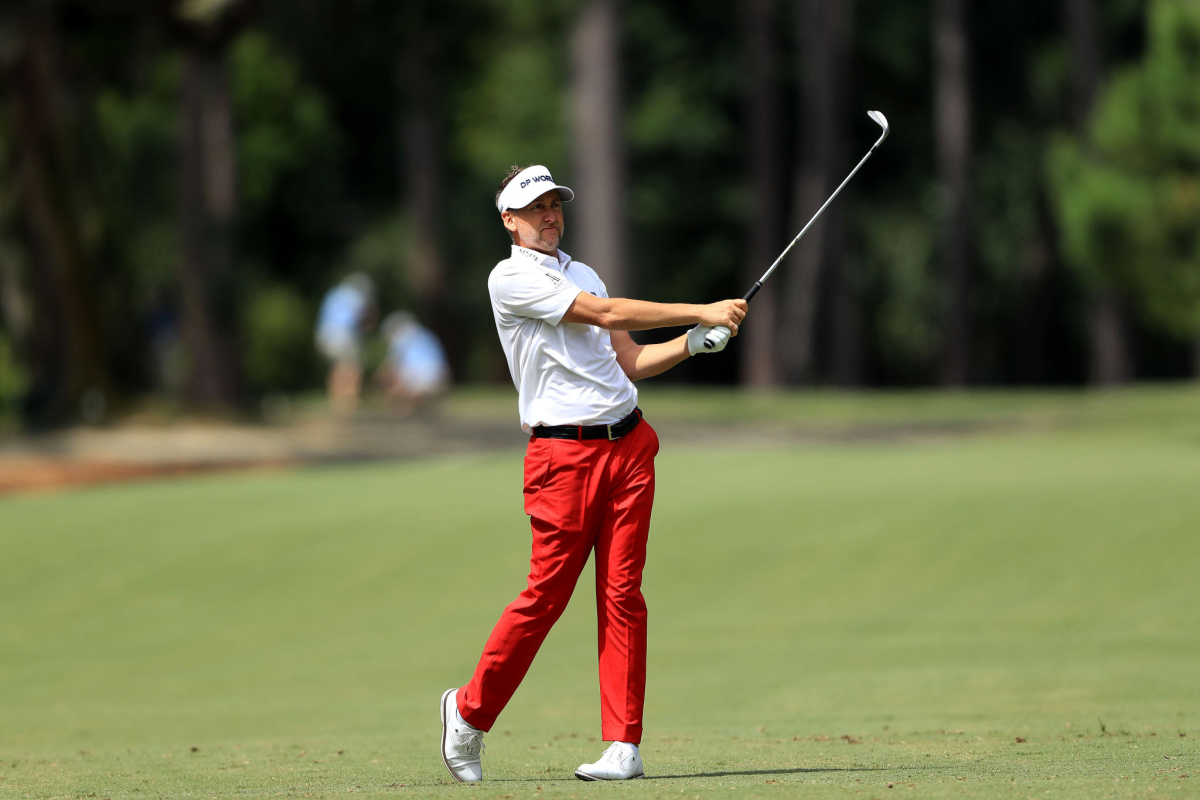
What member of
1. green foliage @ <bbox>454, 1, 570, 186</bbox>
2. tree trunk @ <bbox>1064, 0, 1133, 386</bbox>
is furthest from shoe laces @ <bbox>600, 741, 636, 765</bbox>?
green foliage @ <bbox>454, 1, 570, 186</bbox>

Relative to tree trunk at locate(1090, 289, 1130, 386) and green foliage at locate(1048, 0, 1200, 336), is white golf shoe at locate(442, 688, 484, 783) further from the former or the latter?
tree trunk at locate(1090, 289, 1130, 386)

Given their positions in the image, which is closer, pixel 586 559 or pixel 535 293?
pixel 535 293

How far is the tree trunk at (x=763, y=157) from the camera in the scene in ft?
139

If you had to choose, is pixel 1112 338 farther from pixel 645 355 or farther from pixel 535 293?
pixel 535 293

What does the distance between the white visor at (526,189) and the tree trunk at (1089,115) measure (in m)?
30.9

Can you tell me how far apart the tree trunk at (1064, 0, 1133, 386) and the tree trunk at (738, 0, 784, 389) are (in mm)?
6733

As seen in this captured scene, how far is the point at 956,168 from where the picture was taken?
4194 centimetres

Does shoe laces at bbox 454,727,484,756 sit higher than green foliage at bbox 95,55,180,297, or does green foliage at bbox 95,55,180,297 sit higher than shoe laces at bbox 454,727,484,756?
green foliage at bbox 95,55,180,297

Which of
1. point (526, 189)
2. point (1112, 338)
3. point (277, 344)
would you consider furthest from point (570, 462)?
point (277, 344)

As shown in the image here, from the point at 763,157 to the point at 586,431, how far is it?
36672 millimetres

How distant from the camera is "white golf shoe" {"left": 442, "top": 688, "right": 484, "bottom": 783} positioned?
22.2 feet

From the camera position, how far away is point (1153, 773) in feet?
20.6

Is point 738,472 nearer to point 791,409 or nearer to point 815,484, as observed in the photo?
point 815,484

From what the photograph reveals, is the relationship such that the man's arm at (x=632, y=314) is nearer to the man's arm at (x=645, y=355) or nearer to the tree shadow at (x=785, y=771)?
the man's arm at (x=645, y=355)
